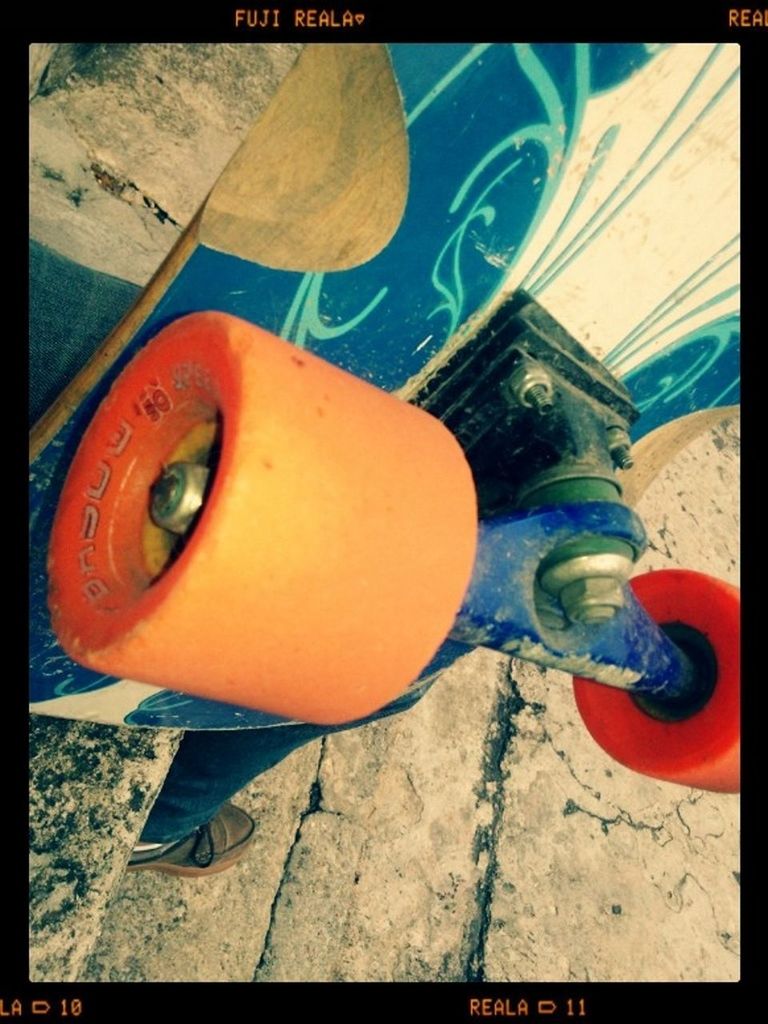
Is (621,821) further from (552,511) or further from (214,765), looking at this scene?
(552,511)

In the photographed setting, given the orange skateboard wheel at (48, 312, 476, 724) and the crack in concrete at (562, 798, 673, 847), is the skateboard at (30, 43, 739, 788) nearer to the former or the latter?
the orange skateboard wheel at (48, 312, 476, 724)

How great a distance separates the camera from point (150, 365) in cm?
49

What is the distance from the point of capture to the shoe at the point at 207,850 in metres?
1.55

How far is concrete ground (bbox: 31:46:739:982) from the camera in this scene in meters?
1.57

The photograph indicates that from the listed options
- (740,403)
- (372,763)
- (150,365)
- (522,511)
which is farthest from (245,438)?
(372,763)

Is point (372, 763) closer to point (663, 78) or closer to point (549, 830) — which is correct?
point (549, 830)

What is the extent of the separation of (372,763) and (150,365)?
1.59 meters

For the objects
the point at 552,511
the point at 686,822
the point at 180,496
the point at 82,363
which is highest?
the point at 552,511

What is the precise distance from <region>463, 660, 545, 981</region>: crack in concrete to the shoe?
645 mm

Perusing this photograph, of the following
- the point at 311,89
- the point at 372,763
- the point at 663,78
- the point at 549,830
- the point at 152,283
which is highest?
the point at 663,78

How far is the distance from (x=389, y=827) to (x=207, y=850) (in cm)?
49

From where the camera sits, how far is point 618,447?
2.43ft

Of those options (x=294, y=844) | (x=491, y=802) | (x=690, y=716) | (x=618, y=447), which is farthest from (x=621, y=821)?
(x=618, y=447)

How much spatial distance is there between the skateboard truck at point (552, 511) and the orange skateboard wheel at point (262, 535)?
0.41 ft
